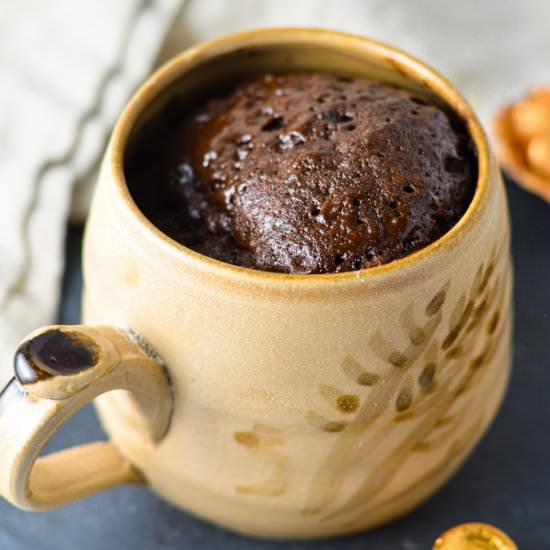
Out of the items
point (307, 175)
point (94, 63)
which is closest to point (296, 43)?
point (307, 175)

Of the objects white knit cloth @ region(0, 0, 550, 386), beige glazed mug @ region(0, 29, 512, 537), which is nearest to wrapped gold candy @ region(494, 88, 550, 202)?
white knit cloth @ region(0, 0, 550, 386)

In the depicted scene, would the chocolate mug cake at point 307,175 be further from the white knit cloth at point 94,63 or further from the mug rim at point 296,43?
the white knit cloth at point 94,63

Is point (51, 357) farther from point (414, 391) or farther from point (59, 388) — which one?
point (414, 391)

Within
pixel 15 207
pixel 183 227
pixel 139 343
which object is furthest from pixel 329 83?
pixel 15 207

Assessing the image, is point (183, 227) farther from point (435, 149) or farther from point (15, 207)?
point (15, 207)

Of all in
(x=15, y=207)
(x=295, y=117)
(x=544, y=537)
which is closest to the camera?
(x=295, y=117)

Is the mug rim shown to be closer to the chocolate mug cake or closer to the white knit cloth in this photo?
the chocolate mug cake
